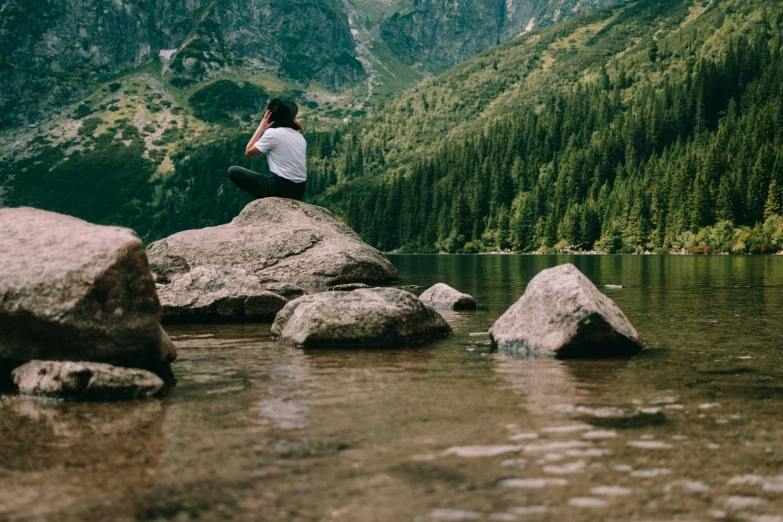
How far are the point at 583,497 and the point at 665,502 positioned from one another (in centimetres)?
52

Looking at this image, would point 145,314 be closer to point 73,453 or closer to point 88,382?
point 88,382

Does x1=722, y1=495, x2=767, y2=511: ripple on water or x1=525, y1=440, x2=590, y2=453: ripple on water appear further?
x1=525, y1=440, x2=590, y2=453: ripple on water

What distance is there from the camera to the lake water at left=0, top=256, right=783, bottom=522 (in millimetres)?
4375

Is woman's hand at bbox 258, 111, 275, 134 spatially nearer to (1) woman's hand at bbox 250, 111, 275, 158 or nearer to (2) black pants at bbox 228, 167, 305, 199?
(1) woman's hand at bbox 250, 111, 275, 158

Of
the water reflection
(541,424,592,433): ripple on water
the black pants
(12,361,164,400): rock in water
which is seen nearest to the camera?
the water reflection

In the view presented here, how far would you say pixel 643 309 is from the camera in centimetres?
1800

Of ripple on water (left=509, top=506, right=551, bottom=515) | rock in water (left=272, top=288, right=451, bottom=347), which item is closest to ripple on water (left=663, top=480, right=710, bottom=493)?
ripple on water (left=509, top=506, right=551, bottom=515)

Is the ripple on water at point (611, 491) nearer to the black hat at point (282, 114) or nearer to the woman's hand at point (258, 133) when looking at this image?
the woman's hand at point (258, 133)

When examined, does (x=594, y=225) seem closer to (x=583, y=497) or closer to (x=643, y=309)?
(x=643, y=309)

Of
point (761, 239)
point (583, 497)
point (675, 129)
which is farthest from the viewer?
point (675, 129)

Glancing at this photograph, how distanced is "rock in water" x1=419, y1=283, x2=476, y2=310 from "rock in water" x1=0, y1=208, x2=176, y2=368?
10.5 meters

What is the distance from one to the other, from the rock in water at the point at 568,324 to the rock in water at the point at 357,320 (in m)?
1.76

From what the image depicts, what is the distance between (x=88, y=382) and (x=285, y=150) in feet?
40.6

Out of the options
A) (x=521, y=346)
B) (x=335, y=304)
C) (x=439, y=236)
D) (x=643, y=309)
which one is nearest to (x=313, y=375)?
(x=335, y=304)
